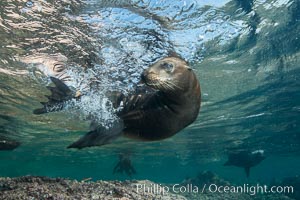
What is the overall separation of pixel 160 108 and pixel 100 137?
1.48m

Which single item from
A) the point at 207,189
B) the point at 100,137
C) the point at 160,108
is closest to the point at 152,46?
the point at 160,108

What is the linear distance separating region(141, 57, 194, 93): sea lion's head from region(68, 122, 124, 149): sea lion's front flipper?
1694 millimetres

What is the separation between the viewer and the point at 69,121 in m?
21.0

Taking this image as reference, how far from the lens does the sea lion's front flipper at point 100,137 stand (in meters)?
6.08

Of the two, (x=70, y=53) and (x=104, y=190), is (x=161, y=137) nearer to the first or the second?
(x=104, y=190)

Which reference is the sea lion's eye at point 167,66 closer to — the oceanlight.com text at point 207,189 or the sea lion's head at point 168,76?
the sea lion's head at point 168,76

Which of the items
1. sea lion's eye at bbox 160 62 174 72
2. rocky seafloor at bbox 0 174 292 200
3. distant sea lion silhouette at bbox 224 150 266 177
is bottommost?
rocky seafloor at bbox 0 174 292 200

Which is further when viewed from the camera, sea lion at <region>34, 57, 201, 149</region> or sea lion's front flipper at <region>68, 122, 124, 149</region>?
sea lion's front flipper at <region>68, 122, 124, 149</region>

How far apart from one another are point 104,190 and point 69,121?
13.8 m

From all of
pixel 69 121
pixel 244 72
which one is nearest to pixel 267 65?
pixel 244 72

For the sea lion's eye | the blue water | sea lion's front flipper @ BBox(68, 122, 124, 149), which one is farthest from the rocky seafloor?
the sea lion's eye

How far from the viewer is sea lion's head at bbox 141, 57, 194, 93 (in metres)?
5.02

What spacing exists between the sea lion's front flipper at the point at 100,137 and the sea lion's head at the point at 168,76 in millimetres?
1694

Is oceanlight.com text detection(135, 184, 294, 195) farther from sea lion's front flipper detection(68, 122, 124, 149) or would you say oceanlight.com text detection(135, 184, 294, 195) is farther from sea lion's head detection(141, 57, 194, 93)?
sea lion's head detection(141, 57, 194, 93)
